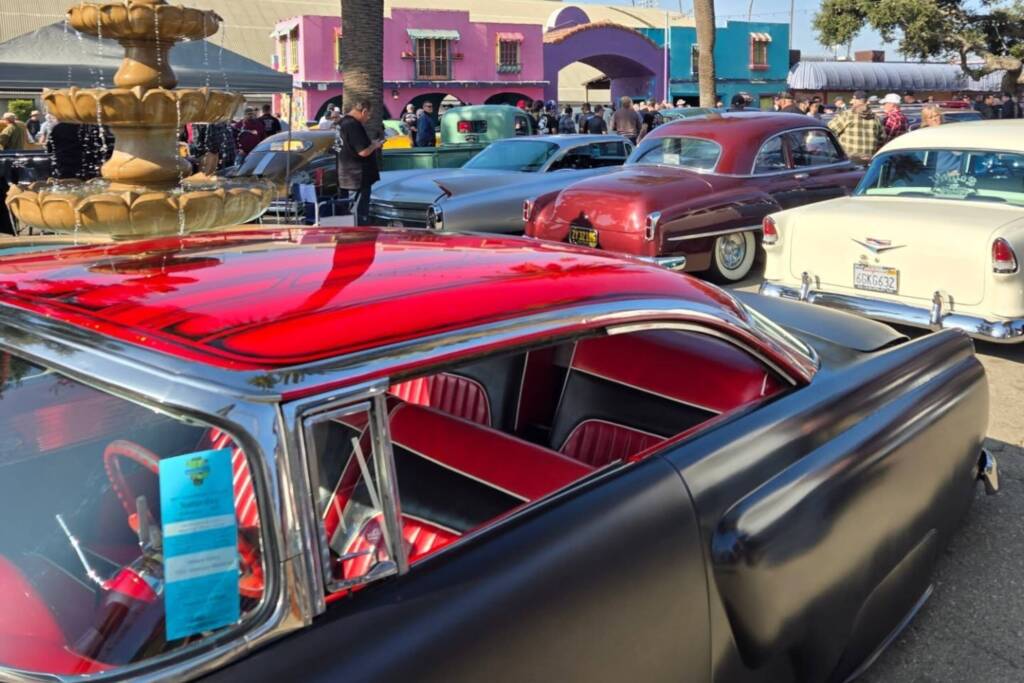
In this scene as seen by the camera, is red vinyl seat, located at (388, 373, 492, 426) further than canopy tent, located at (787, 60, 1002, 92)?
No

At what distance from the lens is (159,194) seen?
5.90 meters

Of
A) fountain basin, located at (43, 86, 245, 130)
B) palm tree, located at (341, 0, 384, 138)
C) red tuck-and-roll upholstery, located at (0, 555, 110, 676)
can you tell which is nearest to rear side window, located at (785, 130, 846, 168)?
fountain basin, located at (43, 86, 245, 130)

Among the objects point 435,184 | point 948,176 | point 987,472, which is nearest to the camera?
point 987,472

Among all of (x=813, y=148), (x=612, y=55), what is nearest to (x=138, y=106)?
(x=813, y=148)

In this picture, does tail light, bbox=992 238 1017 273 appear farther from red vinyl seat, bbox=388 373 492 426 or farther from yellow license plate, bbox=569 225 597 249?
red vinyl seat, bbox=388 373 492 426

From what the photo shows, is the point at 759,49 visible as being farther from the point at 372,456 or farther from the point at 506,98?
the point at 372,456

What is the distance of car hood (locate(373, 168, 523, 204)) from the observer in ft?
31.5

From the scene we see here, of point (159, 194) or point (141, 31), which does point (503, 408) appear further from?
point (141, 31)

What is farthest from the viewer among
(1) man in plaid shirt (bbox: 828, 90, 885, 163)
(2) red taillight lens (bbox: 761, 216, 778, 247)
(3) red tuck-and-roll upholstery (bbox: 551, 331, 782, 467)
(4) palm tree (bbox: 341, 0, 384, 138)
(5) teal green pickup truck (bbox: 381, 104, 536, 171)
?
(5) teal green pickup truck (bbox: 381, 104, 536, 171)

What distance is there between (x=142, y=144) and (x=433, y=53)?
98.6 ft

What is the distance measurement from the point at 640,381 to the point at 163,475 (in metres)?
1.52

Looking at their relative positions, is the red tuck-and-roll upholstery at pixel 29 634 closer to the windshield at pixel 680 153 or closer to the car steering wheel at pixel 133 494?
the car steering wheel at pixel 133 494

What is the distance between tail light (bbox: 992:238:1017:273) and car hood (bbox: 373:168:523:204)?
538cm

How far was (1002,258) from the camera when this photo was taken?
17.8ft
